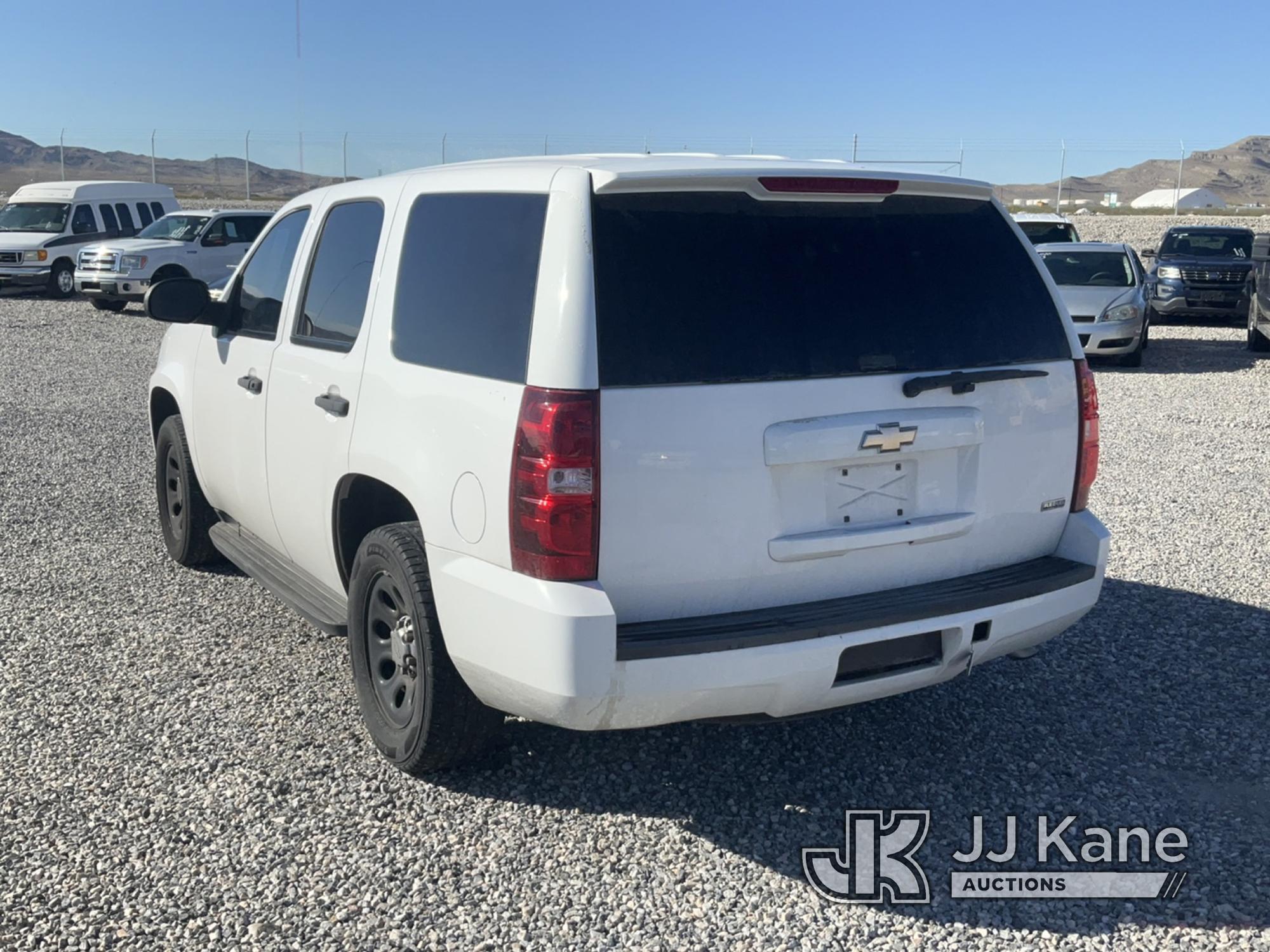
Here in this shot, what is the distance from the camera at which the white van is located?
24.6 meters

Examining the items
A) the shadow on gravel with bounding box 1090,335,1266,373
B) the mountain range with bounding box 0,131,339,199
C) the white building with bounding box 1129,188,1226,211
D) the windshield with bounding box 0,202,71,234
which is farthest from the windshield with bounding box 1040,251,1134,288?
the mountain range with bounding box 0,131,339,199

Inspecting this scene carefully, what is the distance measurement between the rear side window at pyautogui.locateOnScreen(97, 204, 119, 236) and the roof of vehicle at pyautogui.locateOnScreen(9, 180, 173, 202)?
9.6 inches

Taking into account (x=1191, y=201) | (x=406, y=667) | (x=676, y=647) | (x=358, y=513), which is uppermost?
(x=1191, y=201)

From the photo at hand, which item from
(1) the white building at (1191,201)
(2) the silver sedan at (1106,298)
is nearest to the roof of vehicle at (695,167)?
(2) the silver sedan at (1106,298)

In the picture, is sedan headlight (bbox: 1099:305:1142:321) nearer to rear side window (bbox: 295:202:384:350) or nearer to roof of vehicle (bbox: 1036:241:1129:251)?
roof of vehicle (bbox: 1036:241:1129:251)

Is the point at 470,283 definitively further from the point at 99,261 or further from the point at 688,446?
the point at 99,261

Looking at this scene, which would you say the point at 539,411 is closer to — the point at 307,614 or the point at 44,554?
the point at 307,614

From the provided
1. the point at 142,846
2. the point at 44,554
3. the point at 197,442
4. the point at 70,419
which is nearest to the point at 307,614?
the point at 142,846

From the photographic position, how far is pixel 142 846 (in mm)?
3650

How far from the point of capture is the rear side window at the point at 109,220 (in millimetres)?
25688

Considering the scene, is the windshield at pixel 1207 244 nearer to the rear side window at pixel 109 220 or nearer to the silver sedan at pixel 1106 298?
the silver sedan at pixel 1106 298

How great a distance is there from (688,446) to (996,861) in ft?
5.25

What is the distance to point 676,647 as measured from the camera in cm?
331

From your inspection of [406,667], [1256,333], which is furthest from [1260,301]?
[406,667]
